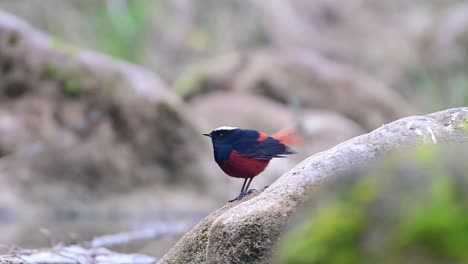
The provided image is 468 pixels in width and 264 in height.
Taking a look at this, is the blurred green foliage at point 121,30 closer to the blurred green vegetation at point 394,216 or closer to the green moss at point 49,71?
the green moss at point 49,71

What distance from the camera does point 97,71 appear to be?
12.4 metres

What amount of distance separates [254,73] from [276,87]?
0.61 m

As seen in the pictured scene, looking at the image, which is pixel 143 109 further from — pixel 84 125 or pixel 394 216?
pixel 394 216

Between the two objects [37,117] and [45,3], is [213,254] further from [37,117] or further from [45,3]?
[45,3]

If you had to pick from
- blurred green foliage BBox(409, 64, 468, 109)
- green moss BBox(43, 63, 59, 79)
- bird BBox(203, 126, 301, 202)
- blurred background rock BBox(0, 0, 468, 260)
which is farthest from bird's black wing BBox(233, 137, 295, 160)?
blurred green foliage BBox(409, 64, 468, 109)

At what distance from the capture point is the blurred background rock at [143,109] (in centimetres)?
1159

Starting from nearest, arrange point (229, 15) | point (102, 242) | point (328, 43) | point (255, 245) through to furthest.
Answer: point (255, 245) < point (102, 242) < point (229, 15) < point (328, 43)

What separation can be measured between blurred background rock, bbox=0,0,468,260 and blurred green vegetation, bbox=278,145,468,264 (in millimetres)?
5262

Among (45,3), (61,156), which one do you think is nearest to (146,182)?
(61,156)

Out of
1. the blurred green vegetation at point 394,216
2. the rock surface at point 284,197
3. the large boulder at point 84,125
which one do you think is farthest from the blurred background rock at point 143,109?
the blurred green vegetation at point 394,216

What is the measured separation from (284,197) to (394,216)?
5.96 ft

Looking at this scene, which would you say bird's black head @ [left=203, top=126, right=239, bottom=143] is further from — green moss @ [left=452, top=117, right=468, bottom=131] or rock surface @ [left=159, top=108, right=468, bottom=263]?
green moss @ [left=452, top=117, right=468, bottom=131]

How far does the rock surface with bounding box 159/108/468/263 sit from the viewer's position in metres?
3.48

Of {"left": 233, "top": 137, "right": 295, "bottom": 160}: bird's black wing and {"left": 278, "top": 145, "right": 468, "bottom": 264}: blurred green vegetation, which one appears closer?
{"left": 278, "top": 145, "right": 468, "bottom": 264}: blurred green vegetation
